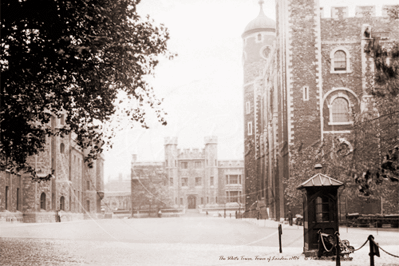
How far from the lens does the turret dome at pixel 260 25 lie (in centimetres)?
5672

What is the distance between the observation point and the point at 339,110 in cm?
3341

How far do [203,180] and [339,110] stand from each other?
1478 inches

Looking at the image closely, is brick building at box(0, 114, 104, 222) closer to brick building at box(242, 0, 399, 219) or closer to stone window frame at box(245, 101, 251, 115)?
brick building at box(242, 0, 399, 219)

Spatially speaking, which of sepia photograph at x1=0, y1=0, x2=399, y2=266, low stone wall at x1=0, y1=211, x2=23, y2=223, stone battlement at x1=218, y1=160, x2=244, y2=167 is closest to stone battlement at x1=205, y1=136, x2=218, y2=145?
sepia photograph at x1=0, y1=0, x2=399, y2=266

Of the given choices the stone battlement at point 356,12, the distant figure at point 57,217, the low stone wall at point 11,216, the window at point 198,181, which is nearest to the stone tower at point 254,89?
the window at point 198,181

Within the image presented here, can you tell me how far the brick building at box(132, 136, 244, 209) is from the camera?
209ft

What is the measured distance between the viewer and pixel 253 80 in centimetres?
5681

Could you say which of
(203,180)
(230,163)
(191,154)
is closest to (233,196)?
(230,163)

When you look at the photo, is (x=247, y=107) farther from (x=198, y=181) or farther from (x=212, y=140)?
(x=212, y=140)

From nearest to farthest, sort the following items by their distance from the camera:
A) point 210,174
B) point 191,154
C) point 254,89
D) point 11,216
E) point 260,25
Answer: point 11,216 → point 254,89 → point 260,25 → point 191,154 → point 210,174

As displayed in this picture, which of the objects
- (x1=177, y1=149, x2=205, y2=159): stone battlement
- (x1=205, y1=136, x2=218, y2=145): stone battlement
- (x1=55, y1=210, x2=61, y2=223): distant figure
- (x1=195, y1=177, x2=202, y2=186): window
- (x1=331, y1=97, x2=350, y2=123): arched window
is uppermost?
(x1=331, y1=97, x2=350, y2=123): arched window

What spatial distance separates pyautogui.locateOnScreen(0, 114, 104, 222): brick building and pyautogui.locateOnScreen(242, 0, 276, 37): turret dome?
1016 inches

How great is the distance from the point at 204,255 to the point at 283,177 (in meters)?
20.2

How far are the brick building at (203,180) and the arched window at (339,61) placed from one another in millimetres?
28828
